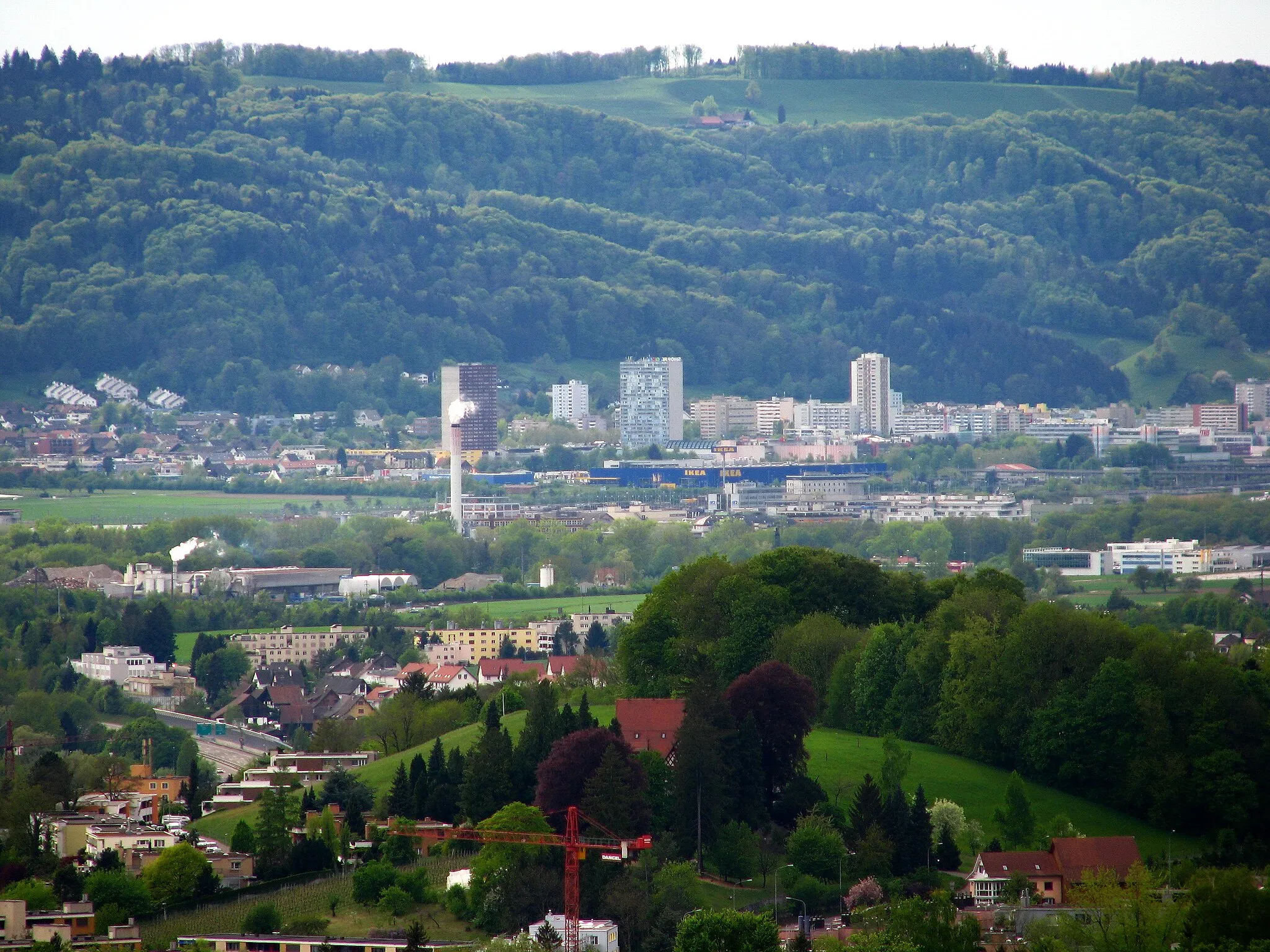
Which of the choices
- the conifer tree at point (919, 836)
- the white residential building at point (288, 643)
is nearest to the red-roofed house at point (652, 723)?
the conifer tree at point (919, 836)

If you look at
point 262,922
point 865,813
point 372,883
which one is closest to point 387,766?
point 372,883

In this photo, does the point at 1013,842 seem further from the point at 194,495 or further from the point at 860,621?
the point at 194,495

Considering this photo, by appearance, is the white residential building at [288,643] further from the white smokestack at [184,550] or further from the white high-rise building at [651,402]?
the white high-rise building at [651,402]

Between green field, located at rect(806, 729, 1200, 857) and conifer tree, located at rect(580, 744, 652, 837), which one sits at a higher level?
conifer tree, located at rect(580, 744, 652, 837)

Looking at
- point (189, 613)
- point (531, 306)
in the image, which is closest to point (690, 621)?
point (189, 613)

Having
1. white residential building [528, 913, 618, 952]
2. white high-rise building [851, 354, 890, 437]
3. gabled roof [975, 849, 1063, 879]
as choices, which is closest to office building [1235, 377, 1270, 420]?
white high-rise building [851, 354, 890, 437]

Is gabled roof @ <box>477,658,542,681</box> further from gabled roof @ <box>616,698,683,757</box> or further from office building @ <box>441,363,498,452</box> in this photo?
office building @ <box>441,363,498,452</box>
